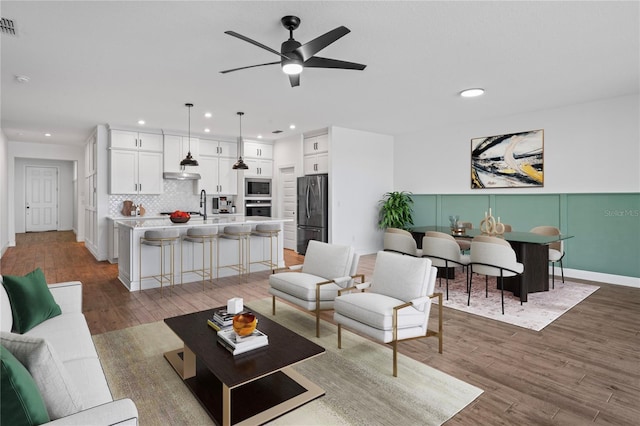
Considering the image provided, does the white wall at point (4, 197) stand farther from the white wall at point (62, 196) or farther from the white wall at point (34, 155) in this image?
the white wall at point (62, 196)

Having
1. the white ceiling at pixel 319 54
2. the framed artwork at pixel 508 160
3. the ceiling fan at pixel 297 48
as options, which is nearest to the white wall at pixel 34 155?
the white ceiling at pixel 319 54

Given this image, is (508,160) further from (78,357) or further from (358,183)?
(78,357)

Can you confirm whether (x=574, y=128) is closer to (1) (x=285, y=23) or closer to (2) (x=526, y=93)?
(2) (x=526, y=93)

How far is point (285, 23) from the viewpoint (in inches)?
115

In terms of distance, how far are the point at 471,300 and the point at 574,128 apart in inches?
137

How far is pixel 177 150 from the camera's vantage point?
→ 25.3 feet

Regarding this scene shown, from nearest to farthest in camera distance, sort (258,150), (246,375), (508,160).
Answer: (246,375), (508,160), (258,150)

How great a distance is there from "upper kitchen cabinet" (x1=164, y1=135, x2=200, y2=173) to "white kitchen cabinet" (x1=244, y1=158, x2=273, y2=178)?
1250 mm

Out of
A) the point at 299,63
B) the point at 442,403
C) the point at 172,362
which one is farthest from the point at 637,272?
the point at 172,362

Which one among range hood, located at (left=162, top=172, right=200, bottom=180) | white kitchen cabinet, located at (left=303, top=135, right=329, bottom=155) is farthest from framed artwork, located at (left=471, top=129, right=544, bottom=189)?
range hood, located at (left=162, top=172, right=200, bottom=180)

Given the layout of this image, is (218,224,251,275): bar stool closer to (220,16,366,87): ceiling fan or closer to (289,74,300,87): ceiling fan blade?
(289,74,300,87): ceiling fan blade

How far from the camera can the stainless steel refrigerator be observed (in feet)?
24.5

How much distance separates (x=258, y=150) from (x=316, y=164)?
1.89m

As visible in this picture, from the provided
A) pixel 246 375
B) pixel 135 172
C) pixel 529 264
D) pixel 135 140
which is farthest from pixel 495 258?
pixel 135 140
